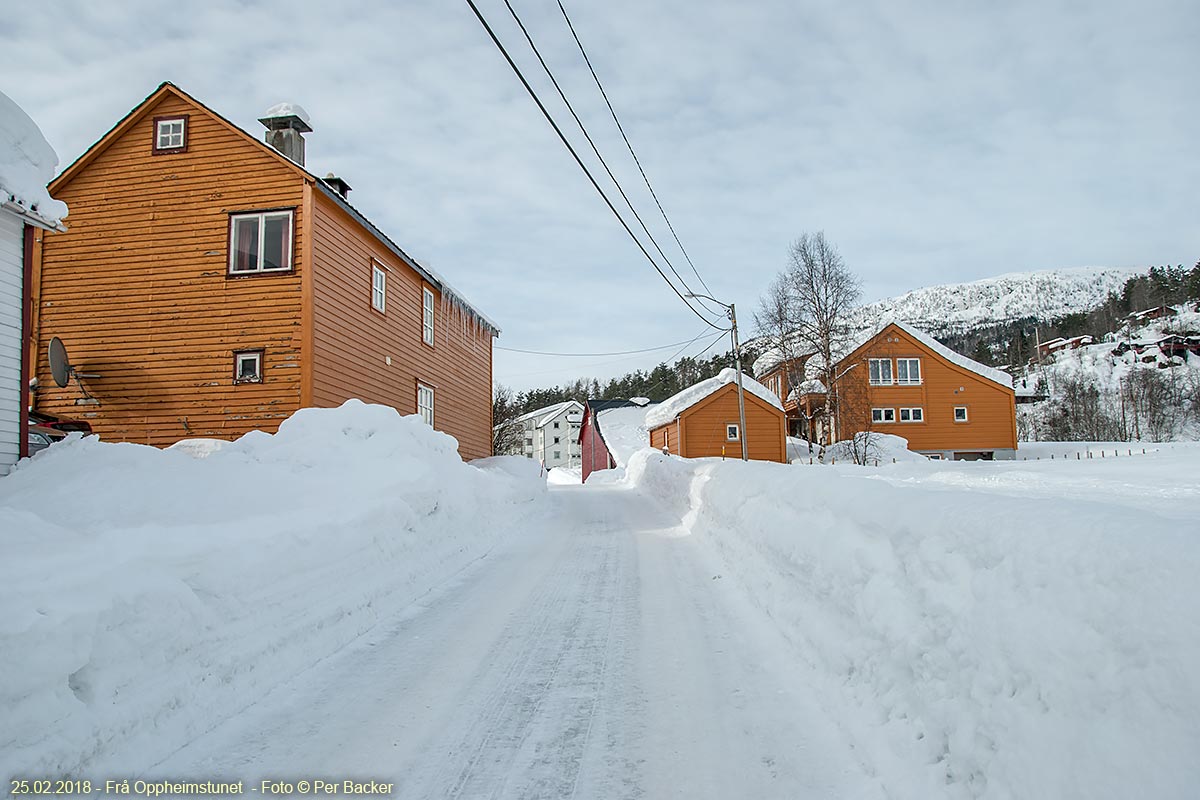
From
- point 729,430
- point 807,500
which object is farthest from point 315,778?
point 729,430

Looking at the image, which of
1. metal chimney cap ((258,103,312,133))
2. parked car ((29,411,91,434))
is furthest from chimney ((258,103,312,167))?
parked car ((29,411,91,434))

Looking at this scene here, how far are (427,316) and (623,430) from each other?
2715cm

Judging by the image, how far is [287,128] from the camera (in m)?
15.2

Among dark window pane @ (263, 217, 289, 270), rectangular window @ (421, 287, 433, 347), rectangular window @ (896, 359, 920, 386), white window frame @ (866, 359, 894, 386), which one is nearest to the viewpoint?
dark window pane @ (263, 217, 289, 270)

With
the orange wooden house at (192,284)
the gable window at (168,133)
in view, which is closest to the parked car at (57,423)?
the orange wooden house at (192,284)

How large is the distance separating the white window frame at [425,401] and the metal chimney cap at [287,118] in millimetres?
6549

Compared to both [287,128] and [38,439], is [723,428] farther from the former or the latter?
[38,439]

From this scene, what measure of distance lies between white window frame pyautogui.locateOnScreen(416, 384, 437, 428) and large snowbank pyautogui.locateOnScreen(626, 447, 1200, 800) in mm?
13789

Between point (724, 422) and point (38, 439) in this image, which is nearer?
point (38, 439)

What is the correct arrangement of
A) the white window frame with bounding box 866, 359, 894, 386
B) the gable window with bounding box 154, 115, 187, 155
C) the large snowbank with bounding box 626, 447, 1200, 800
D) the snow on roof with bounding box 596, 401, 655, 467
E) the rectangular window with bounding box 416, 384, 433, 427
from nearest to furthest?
1. the large snowbank with bounding box 626, 447, 1200, 800
2. the gable window with bounding box 154, 115, 187, 155
3. the rectangular window with bounding box 416, 384, 433, 427
4. the white window frame with bounding box 866, 359, 894, 386
5. the snow on roof with bounding box 596, 401, 655, 467

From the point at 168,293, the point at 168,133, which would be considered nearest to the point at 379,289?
the point at 168,293

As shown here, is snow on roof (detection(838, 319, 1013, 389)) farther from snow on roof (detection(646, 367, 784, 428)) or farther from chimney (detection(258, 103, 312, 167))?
chimney (detection(258, 103, 312, 167))

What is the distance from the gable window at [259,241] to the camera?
13.0 m

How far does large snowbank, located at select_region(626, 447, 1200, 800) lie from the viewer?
6.98ft
